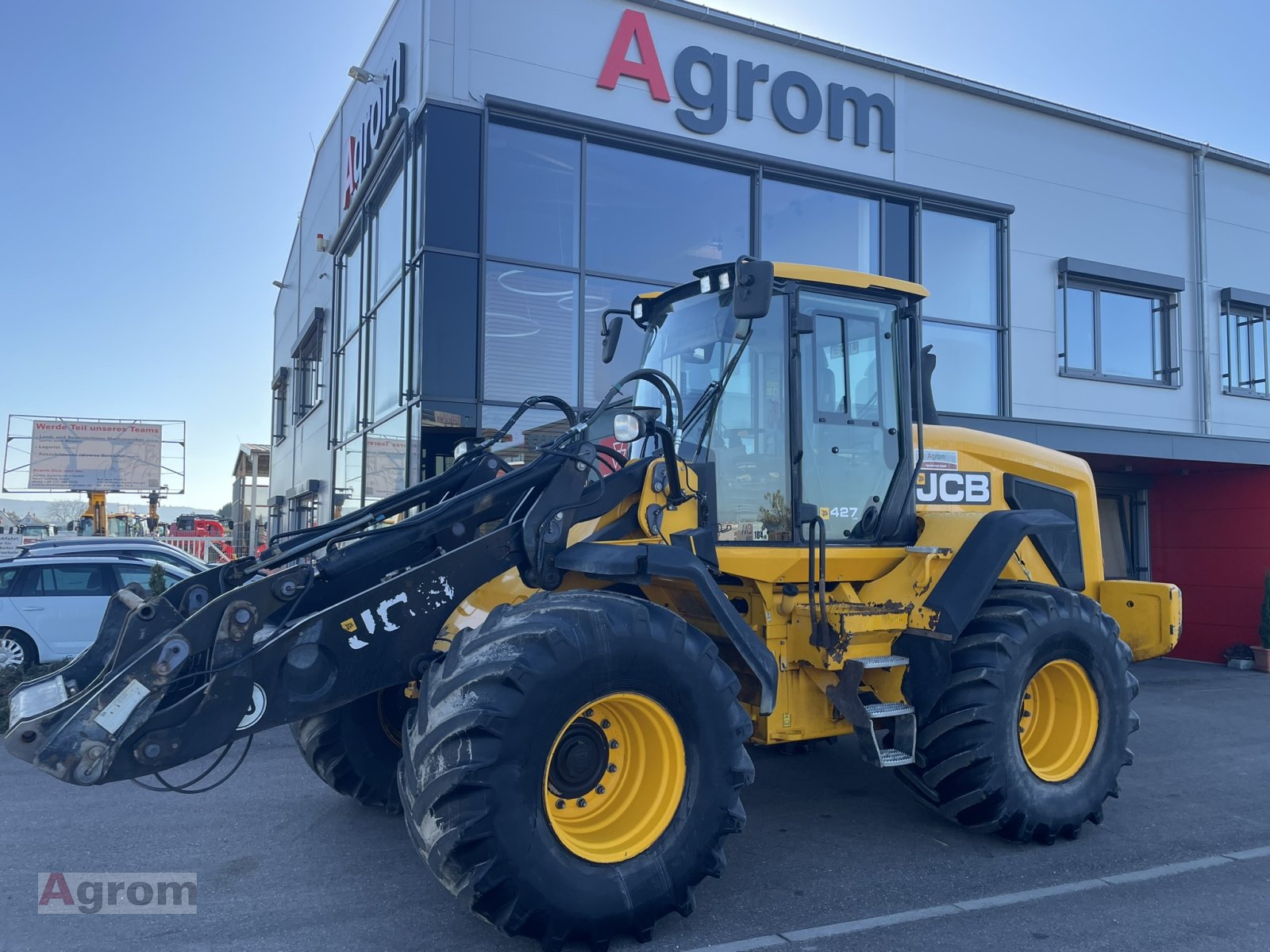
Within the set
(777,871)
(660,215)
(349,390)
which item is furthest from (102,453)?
(777,871)

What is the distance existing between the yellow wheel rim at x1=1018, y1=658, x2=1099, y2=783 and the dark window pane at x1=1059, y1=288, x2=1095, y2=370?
998 cm

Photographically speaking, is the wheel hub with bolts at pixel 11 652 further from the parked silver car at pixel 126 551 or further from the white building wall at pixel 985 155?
the white building wall at pixel 985 155

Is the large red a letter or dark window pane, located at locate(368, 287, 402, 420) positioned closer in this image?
the large red a letter

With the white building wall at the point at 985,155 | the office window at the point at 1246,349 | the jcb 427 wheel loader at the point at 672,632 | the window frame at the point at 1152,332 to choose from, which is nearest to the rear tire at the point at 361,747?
the jcb 427 wheel loader at the point at 672,632

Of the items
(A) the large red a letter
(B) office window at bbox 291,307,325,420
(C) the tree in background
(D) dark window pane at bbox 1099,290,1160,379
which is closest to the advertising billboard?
(B) office window at bbox 291,307,325,420

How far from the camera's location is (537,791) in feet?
11.8

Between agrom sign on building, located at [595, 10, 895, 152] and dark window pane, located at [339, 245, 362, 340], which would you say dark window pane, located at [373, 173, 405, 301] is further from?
agrom sign on building, located at [595, 10, 895, 152]

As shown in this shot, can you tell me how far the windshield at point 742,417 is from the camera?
4.97 metres

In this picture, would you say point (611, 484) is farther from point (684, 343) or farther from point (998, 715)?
point (998, 715)

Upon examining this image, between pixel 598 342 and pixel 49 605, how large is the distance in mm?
6875

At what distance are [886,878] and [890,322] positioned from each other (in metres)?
3.12

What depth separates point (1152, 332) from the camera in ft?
49.2

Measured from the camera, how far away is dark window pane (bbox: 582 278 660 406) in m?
11.2

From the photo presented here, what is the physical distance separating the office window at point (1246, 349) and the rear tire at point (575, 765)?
1511 cm
